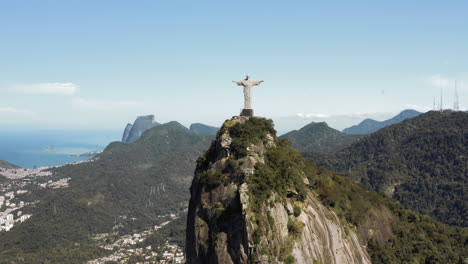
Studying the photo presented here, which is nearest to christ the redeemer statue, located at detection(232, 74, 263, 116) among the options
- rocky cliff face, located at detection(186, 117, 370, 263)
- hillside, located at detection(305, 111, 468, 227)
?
rocky cliff face, located at detection(186, 117, 370, 263)

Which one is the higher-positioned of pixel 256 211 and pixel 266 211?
pixel 256 211

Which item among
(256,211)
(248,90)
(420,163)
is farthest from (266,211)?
(420,163)

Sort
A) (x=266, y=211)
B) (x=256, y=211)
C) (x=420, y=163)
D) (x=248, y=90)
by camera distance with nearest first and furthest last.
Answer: (x=256, y=211) < (x=266, y=211) < (x=248, y=90) < (x=420, y=163)

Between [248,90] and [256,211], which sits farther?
[248,90]

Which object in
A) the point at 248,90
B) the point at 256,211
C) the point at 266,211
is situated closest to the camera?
the point at 256,211

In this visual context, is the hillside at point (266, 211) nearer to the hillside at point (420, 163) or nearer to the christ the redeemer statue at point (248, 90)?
the christ the redeemer statue at point (248, 90)

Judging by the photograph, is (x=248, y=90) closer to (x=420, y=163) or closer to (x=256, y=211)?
(x=256, y=211)

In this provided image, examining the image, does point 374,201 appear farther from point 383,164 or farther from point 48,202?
point 48,202
